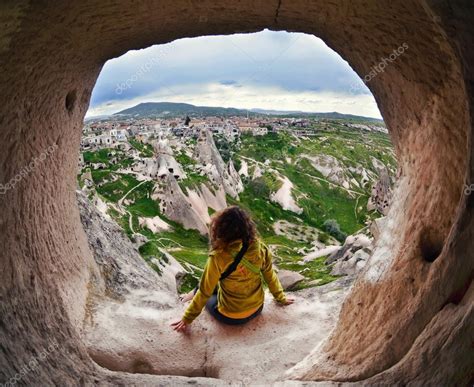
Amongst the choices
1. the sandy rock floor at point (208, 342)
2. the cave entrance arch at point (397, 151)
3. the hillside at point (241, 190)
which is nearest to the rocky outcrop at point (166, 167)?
the hillside at point (241, 190)

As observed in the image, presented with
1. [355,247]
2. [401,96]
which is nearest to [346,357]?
[401,96]

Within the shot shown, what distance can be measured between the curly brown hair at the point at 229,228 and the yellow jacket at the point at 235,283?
0.21ft

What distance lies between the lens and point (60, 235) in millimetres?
4715

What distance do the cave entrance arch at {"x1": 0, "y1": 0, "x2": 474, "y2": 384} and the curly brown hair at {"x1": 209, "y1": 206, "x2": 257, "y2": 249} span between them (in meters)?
1.23

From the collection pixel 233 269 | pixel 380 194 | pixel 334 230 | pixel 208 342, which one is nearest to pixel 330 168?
pixel 380 194

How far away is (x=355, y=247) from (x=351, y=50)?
9.34m

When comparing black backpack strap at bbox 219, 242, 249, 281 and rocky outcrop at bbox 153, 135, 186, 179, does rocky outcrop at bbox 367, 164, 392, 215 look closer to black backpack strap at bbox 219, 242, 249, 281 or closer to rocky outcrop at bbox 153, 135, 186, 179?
rocky outcrop at bbox 153, 135, 186, 179

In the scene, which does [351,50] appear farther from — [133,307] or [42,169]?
[133,307]

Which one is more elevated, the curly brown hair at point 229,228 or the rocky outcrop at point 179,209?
the curly brown hair at point 229,228

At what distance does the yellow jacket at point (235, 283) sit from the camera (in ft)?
12.8

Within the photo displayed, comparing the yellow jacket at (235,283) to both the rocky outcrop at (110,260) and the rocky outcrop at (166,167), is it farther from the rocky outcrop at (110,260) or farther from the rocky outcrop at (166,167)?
the rocky outcrop at (166,167)

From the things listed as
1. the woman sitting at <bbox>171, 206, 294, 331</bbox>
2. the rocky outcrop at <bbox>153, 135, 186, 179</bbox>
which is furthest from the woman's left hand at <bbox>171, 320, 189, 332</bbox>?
the rocky outcrop at <bbox>153, 135, 186, 179</bbox>

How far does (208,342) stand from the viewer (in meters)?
4.41

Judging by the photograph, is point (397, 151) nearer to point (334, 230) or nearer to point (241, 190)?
point (334, 230)
